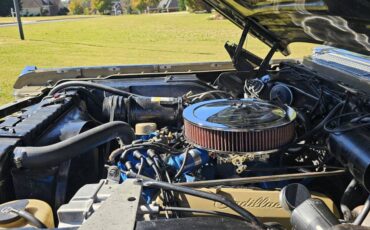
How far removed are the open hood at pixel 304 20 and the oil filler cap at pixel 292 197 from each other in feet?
1.90

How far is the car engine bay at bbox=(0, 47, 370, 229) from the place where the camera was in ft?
3.60

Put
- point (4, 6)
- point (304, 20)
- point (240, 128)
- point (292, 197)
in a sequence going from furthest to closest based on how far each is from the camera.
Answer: point (4, 6), point (304, 20), point (240, 128), point (292, 197)

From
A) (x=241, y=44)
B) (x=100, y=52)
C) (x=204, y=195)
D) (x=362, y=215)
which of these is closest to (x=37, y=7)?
(x=100, y=52)

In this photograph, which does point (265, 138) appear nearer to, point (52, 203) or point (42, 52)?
point (52, 203)

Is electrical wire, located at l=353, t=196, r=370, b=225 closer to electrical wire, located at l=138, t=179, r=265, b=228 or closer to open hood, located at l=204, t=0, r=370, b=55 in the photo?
electrical wire, located at l=138, t=179, r=265, b=228

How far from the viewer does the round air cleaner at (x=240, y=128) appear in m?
1.42

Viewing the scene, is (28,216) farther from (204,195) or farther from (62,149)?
(204,195)

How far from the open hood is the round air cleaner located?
1.28ft

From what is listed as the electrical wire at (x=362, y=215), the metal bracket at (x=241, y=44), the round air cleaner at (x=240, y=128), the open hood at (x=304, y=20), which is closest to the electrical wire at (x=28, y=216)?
the round air cleaner at (x=240, y=128)

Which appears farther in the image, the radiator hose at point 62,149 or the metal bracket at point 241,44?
the metal bracket at point 241,44

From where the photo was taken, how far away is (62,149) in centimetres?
148

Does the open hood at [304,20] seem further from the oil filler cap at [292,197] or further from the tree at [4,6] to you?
the tree at [4,6]

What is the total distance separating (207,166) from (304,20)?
2.52 ft

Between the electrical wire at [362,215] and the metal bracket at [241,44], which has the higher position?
the metal bracket at [241,44]
